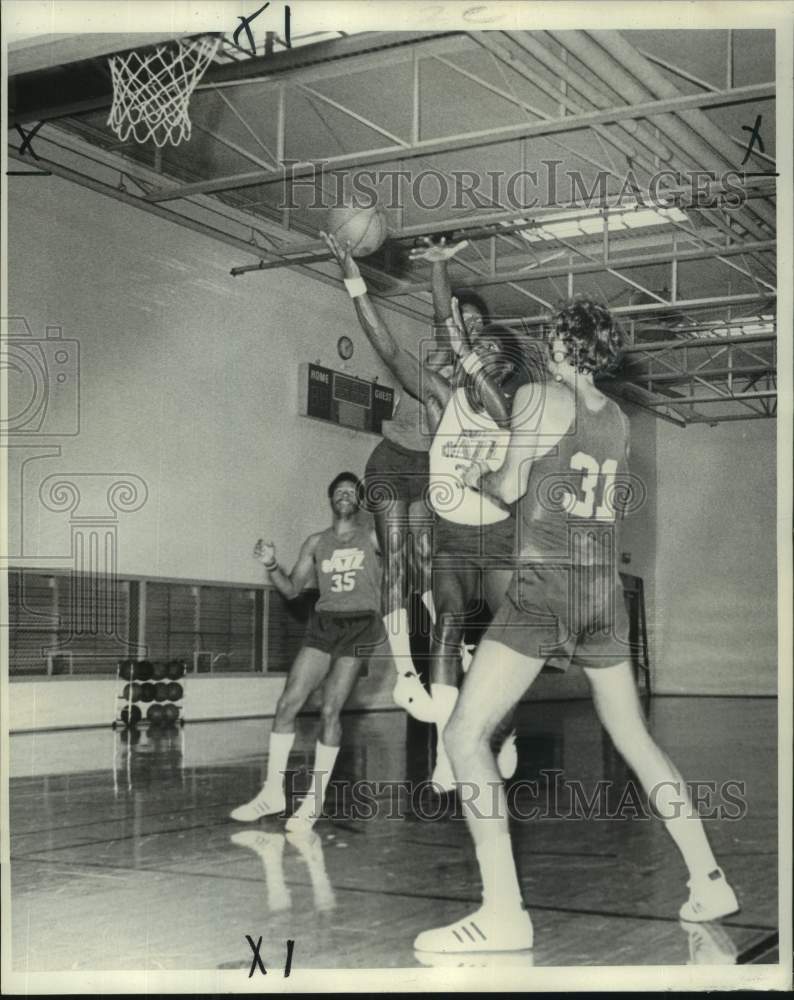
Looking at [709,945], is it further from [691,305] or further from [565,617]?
[691,305]

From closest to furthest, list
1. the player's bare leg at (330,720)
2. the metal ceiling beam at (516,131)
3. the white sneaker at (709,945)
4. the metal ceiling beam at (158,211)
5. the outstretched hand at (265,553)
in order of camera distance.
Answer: the white sneaker at (709,945)
the outstretched hand at (265,553)
the player's bare leg at (330,720)
the metal ceiling beam at (516,131)
the metal ceiling beam at (158,211)

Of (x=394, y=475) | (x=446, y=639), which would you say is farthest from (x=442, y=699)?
(x=394, y=475)

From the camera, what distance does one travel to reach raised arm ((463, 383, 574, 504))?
162 inches

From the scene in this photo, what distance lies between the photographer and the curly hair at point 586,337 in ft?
14.2

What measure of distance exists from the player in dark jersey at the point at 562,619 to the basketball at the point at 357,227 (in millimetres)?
1198

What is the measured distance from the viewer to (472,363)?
5043 millimetres

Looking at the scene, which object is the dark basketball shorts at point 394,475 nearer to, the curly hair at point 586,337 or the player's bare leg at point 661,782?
the curly hair at point 586,337

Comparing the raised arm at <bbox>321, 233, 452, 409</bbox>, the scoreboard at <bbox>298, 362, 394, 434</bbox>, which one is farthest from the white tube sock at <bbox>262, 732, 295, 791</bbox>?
the scoreboard at <bbox>298, 362, 394, 434</bbox>

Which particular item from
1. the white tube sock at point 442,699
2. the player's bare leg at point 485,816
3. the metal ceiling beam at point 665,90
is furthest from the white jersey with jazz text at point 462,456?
the metal ceiling beam at point 665,90

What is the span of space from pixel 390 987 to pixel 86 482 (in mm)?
7474

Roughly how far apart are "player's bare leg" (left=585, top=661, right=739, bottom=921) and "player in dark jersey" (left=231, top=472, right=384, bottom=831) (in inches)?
67.5

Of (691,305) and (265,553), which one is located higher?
(691,305)

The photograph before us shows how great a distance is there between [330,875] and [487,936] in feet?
3.37

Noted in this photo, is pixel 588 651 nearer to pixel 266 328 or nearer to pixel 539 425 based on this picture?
pixel 539 425
